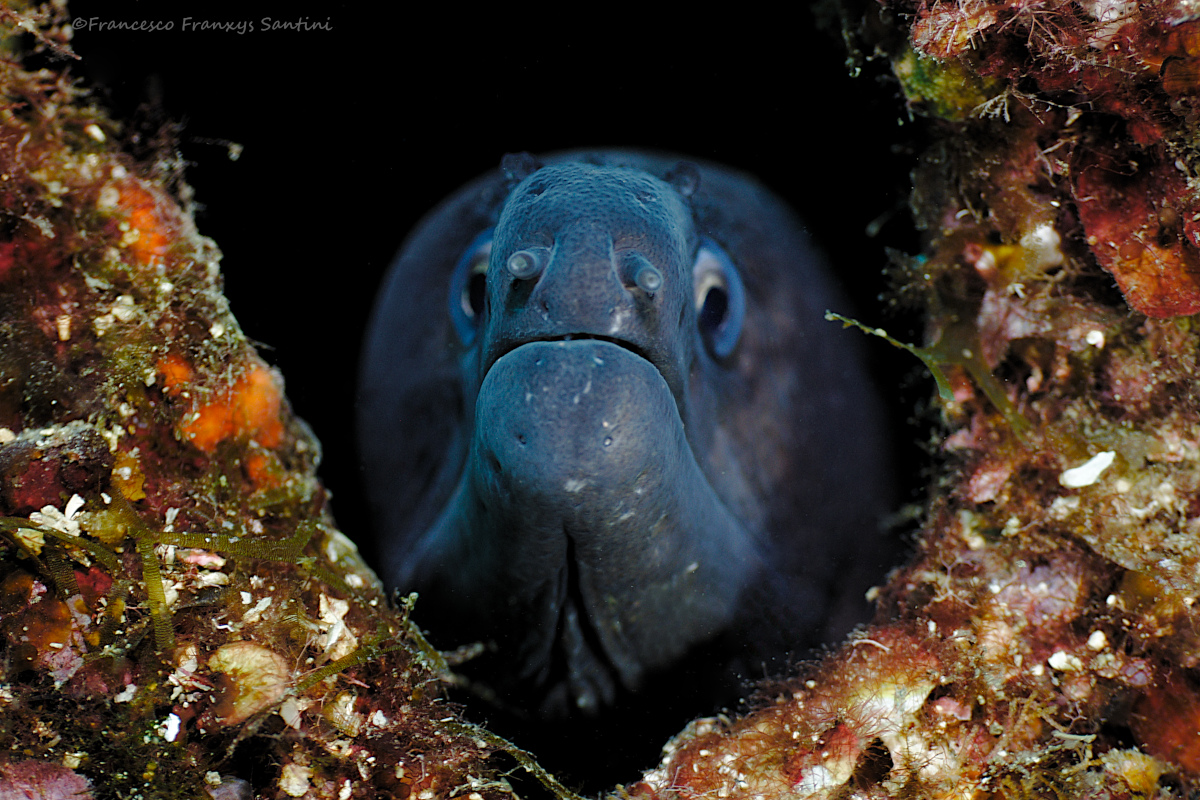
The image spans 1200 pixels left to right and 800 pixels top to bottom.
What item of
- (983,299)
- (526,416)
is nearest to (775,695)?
(526,416)

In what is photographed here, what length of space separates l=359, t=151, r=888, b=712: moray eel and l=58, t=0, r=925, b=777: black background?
0.28 meters

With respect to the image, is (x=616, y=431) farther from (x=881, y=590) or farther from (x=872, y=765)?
(x=881, y=590)

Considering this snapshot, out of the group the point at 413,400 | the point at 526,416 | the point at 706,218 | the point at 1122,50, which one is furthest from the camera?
the point at 413,400

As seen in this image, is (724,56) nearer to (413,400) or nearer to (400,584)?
(413,400)

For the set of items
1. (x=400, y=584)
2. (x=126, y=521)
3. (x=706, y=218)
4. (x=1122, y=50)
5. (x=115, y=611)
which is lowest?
(x=400, y=584)

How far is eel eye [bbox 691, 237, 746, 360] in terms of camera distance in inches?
111

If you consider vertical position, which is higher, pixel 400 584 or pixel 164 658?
pixel 164 658

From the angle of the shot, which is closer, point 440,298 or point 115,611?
point 115,611

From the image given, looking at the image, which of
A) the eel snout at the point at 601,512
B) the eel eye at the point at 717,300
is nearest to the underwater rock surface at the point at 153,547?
the eel snout at the point at 601,512

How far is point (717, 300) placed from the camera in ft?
9.62

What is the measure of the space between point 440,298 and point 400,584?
1481 mm

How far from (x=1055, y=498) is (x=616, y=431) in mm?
1788

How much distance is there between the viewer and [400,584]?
3.14 metres

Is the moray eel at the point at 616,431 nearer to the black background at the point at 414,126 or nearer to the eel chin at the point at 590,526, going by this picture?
the eel chin at the point at 590,526
